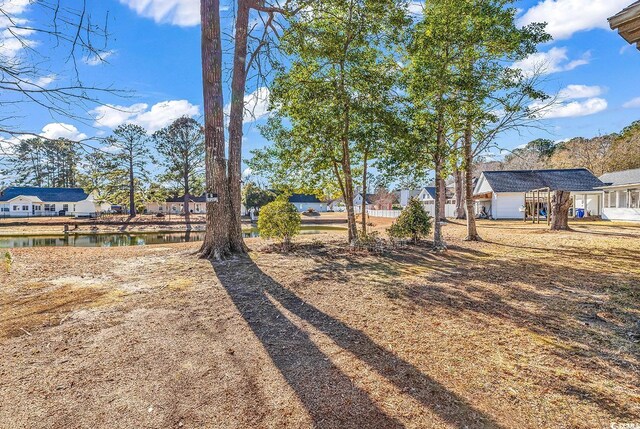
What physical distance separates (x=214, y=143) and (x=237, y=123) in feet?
3.74

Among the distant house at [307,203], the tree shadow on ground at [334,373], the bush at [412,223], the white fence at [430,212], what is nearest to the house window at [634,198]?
the white fence at [430,212]

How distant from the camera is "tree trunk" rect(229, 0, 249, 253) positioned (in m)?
8.00

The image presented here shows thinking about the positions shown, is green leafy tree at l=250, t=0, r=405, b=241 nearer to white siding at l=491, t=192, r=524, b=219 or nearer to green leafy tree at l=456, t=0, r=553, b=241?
Result: green leafy tree at l=456, t=0, r=553, b=241

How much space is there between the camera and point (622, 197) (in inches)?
859

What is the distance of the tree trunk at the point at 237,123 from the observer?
8000mm

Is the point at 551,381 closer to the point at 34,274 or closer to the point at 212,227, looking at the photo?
the point at 212,227

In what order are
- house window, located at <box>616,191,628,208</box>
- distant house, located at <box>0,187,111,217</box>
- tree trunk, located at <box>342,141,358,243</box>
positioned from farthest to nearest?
distant house, located at <box>0,187,111,217</box>, house window, located at <box>616,191,628,208</box>, tree trunk, located at <box>342,141,358,243</box>

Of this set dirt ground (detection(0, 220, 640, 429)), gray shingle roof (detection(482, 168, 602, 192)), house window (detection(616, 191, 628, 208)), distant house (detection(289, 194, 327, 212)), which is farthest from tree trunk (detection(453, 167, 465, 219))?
distant house (detection(289, 194, 327, 212))

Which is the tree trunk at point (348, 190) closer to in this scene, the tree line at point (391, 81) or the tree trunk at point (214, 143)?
the tree line at point (391, 81)

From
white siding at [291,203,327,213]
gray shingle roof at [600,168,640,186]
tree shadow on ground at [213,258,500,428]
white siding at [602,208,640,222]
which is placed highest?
gray shingle roof at [600,168,640,186]

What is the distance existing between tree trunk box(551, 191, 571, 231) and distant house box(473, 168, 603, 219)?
12.3m

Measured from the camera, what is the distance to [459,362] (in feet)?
9.00

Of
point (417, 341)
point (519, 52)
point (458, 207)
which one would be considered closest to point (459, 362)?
point (417, 341)

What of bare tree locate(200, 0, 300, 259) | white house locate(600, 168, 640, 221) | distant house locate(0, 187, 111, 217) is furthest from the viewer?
distant house locate(0, 187, 111, 217)
